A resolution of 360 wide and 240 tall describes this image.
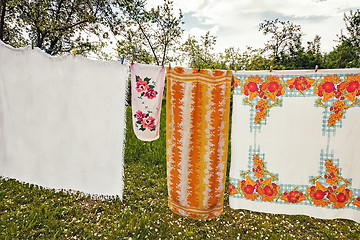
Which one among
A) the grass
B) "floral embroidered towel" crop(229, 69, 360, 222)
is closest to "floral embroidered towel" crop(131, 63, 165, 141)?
"floral embroidered towel" crop(229, 69, 360, 222)

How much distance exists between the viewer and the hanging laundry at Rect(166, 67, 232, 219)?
2059 mm

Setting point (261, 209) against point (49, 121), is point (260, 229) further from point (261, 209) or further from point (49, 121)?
point (49, 121)

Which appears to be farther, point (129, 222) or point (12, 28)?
point (12, 28)

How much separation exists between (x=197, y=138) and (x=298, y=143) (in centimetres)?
95

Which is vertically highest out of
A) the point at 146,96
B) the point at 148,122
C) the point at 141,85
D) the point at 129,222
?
the point at 141,85

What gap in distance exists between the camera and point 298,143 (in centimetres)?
198

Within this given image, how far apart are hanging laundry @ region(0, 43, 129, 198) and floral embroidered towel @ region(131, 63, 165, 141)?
0.44 feet

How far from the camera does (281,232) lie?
2498mm

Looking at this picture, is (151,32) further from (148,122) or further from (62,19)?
(148,122)

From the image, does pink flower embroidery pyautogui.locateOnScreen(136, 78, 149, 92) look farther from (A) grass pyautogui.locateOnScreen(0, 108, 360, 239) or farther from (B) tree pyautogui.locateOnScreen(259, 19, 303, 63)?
(B) tree pyautogui.locateOnScreen(259, 19, 303, 63)

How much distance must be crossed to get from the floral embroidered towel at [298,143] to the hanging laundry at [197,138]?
157 mm

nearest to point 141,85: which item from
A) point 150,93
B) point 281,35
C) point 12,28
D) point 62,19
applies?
point 150,93

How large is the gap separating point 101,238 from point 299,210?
209 cm

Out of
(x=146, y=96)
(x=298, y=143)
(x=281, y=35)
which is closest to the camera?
(x=298, y=143)
